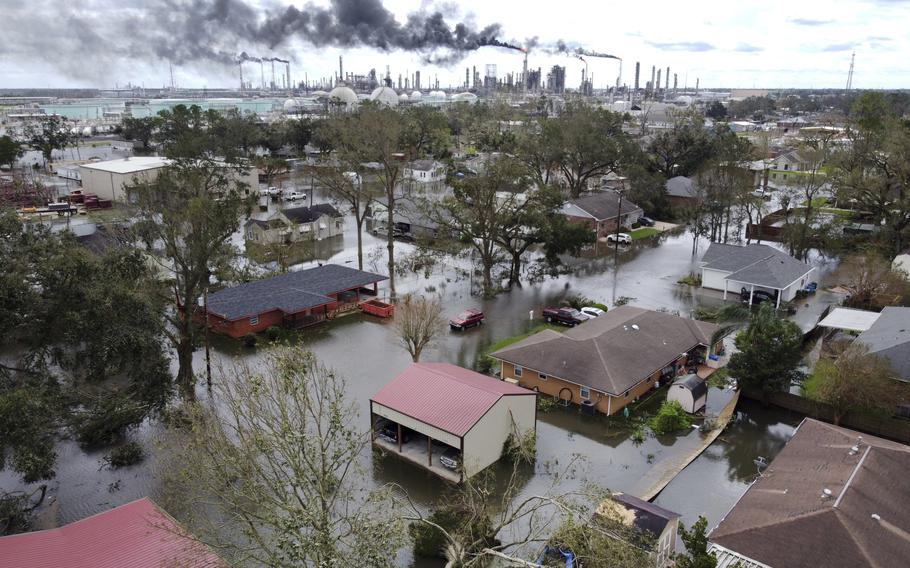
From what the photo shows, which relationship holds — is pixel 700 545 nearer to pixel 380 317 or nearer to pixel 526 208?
pixel 380 317

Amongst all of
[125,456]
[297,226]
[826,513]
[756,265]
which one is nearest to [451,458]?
[826,513]

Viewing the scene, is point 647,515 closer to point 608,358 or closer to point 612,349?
point 608,358

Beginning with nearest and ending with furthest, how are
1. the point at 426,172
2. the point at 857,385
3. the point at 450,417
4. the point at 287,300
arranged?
1. the point at 450,417
2. the point at 857,385
3. the point at 287,300
4. the point at 426,172

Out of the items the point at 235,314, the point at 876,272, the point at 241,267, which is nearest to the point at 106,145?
the point at 241,267

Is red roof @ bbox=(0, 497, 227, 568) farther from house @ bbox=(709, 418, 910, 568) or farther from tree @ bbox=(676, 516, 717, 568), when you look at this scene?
house @ bbox=(709, 418, 910, 568)

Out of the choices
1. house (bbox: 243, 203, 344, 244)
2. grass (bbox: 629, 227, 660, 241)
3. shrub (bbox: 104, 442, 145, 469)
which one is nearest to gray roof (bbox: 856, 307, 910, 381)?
grass (bbox: 629, 227, 660, 241)

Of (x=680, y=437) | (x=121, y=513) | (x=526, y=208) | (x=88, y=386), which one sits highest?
(x=526, y=208)
